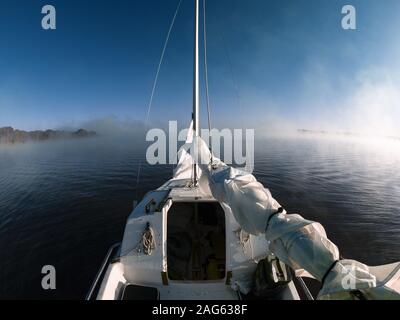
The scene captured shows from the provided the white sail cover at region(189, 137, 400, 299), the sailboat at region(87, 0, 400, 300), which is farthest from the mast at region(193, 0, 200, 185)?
the white sail cover at region(189, 137, 400, 299)

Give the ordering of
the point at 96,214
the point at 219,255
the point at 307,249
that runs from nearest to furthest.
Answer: the point at 307,249 → the point at 219,255 → the point at 96,214

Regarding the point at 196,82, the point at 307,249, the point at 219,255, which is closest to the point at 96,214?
the point at 219,255

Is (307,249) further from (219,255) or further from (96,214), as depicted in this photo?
(96,214)

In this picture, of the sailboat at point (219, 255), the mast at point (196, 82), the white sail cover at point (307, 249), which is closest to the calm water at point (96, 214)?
the sailboat at point (219, 255)

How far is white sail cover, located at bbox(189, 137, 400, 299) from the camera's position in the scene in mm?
2189

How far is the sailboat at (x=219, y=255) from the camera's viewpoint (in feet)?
8.50

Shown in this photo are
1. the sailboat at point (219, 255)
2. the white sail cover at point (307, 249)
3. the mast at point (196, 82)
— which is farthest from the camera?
the mast at point (196, 82)

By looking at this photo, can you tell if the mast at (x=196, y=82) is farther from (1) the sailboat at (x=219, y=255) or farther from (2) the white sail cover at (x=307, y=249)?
(2) the white sail cover at (x=307, y=249)

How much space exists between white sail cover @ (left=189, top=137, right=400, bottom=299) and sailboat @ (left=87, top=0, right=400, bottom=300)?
11 mm

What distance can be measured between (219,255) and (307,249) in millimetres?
4911

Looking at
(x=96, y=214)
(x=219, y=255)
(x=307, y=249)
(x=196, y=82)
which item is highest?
(x=196, y=82)

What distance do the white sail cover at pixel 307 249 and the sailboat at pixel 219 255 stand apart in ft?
0.04

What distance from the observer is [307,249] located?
2689 millimetres

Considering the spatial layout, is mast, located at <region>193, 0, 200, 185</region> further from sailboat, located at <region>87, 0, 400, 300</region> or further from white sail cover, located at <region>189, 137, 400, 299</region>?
white sail cover, located at <region>189, 137, 400, 299</region>
